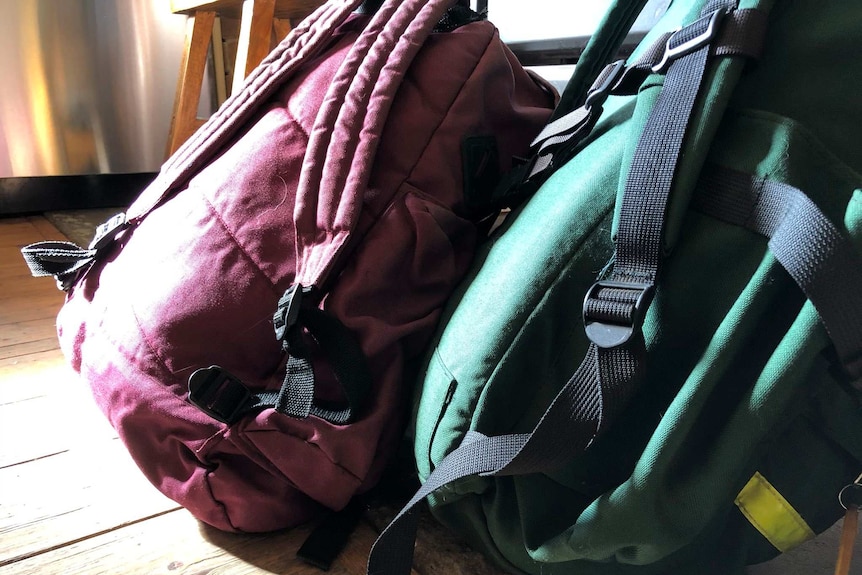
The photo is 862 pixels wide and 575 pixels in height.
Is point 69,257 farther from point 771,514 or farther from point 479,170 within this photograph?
point 771,514

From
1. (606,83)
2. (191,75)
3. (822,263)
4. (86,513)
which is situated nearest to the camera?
(822,263)

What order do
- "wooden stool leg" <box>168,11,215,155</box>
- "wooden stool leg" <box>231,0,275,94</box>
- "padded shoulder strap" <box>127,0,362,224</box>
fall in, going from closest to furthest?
"padded shoulder strap" <box>127,0,362,224</box> → "wooden stool leg" <box>231,0,275,94</box> → "wooden stool leg" <box>168,11,215,155</box>

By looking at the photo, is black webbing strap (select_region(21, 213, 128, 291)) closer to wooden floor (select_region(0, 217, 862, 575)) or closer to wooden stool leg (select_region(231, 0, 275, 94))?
wooden floor (select_region(0, 217, 862, 575))

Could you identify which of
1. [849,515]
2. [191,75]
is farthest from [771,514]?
[191,75]

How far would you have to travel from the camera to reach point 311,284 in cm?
45

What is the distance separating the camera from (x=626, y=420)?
1.31 ft

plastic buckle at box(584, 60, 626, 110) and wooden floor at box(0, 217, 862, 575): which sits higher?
plastic buckle at box(584, 60, 626, 110)

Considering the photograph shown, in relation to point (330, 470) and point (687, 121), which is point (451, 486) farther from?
point (687, 121)

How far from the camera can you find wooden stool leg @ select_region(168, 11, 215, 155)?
56.6 inches

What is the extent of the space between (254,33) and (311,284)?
889mm

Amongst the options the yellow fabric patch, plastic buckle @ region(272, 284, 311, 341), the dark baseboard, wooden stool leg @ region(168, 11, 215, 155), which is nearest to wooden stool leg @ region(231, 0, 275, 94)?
wooden stool leg @ region(168, 11, 215, 155)

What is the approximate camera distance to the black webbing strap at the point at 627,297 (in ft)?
1.10

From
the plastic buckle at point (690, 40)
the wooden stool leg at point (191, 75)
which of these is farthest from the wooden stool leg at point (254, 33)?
the plastic buckle at point (690, 40)

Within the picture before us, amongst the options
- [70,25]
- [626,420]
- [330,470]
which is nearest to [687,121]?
[626,420]
